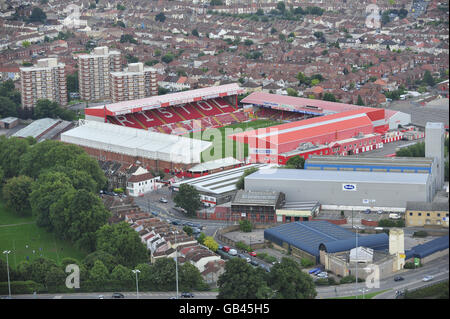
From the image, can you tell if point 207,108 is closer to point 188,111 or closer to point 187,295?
point 188,111

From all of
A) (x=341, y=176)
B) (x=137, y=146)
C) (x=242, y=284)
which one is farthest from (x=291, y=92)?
(x=242, y=284)

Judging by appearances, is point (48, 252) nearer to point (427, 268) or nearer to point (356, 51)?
point (427, 268)

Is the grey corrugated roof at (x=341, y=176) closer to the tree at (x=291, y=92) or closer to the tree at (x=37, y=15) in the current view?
the tree at (x=291, y=92)

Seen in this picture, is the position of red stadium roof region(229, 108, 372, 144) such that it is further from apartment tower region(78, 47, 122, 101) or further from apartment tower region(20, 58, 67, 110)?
apartment tower region(78, 47, 122, 101)

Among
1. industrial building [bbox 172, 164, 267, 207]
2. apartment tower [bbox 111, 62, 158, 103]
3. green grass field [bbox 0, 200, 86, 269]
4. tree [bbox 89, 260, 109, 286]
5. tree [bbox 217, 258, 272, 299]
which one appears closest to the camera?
tree [bbox 217, 258, 272, 299]

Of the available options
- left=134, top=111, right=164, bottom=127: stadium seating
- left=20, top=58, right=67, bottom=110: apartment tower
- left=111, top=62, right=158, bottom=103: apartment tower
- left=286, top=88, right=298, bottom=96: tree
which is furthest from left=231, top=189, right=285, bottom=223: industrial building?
left=286, top=88, right=298, bottom=96: tree
